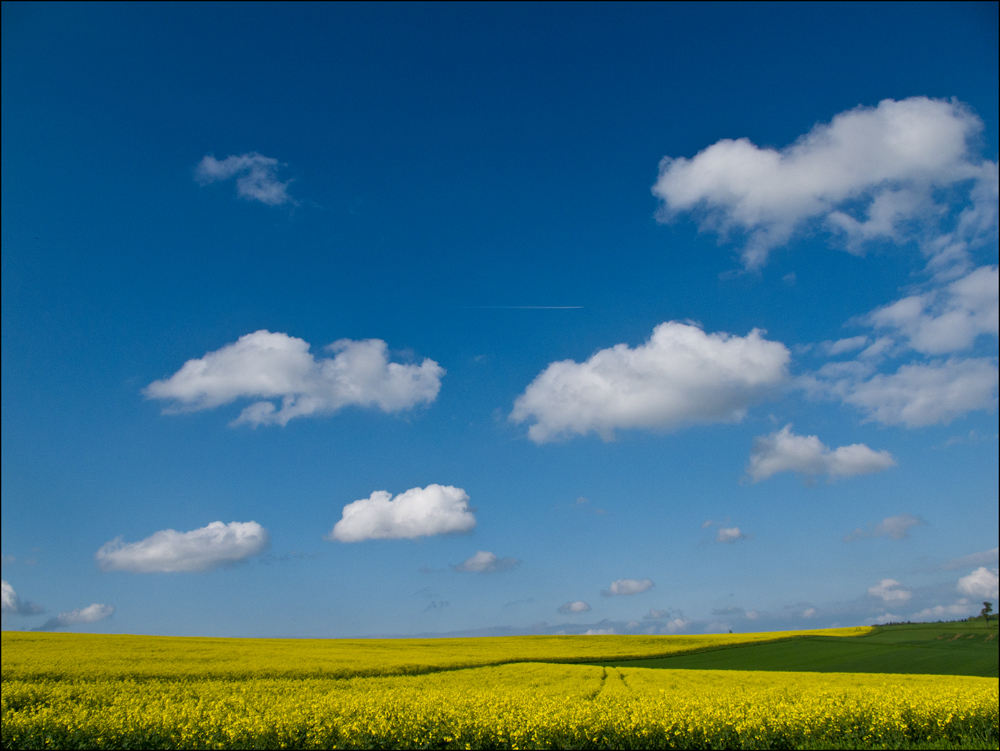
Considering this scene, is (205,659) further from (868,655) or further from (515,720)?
(868,655)

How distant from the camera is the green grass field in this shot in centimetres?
3888

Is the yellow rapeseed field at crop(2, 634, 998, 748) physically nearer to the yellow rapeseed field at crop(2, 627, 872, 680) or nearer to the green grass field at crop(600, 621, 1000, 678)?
the yellow rapeseed field at crop(2, 627, 872, 680)

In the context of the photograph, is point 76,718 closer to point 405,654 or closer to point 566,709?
point 566,709


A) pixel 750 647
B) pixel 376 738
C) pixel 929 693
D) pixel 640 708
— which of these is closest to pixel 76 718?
pixel 376 738

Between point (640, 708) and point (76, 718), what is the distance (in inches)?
653

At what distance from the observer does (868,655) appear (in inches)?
1772

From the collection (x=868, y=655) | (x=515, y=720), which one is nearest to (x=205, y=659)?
(x=515, y=720)

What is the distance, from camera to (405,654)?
1519 inches

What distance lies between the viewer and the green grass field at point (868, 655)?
3888cm

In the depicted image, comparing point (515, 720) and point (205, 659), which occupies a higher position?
point (515, 720)

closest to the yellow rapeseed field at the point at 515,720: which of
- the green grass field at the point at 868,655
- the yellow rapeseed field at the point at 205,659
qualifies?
the yellow rapeseed field at the point at 205,659

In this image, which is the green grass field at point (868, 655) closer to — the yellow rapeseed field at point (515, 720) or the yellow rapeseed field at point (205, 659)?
the yellow rapeseed field at point (205, 659)

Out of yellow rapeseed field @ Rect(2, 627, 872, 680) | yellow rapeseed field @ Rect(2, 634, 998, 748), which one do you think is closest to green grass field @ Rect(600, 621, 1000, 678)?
yellow rapeseed field @ Rect(2, 627, 872, 680)

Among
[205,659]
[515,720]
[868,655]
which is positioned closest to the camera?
[515,720]
